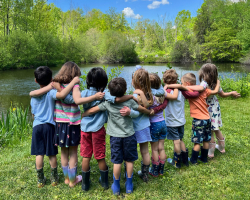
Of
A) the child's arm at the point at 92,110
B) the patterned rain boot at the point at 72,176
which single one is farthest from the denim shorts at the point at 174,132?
the patterned rain boot at the point at 72,176

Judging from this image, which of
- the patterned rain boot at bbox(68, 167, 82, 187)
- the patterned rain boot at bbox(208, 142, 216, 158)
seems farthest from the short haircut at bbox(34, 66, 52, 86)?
the patterned rain boot at bbox(208, 142, 216, 158)

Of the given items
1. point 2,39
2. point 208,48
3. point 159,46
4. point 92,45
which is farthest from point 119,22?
point 2,39

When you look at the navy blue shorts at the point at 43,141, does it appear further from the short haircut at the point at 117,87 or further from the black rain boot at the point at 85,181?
the short haircut at the point at 117,87

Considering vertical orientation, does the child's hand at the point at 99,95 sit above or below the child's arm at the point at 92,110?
above

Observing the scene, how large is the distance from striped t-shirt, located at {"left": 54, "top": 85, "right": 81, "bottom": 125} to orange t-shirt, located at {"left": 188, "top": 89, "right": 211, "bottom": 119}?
Answer: 1.70 metres

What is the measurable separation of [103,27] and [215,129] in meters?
60.0

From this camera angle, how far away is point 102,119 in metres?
2.26

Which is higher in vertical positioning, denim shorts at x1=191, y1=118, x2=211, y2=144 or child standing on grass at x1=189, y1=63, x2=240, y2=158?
child standing on grass at x1=189, y1=63, x2=240, y2=158

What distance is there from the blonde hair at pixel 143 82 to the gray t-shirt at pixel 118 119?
0.26 meters

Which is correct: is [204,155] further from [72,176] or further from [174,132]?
[72,176]

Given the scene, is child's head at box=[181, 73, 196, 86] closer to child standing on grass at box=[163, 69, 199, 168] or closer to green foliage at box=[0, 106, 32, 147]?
child standing on grass at box=[163, 69, 199, 168]

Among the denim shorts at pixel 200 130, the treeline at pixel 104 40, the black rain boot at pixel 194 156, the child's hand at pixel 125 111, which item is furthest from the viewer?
the treeline at pixel 104 40

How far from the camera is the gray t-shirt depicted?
2172mm

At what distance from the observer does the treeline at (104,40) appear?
27750 millimetres
